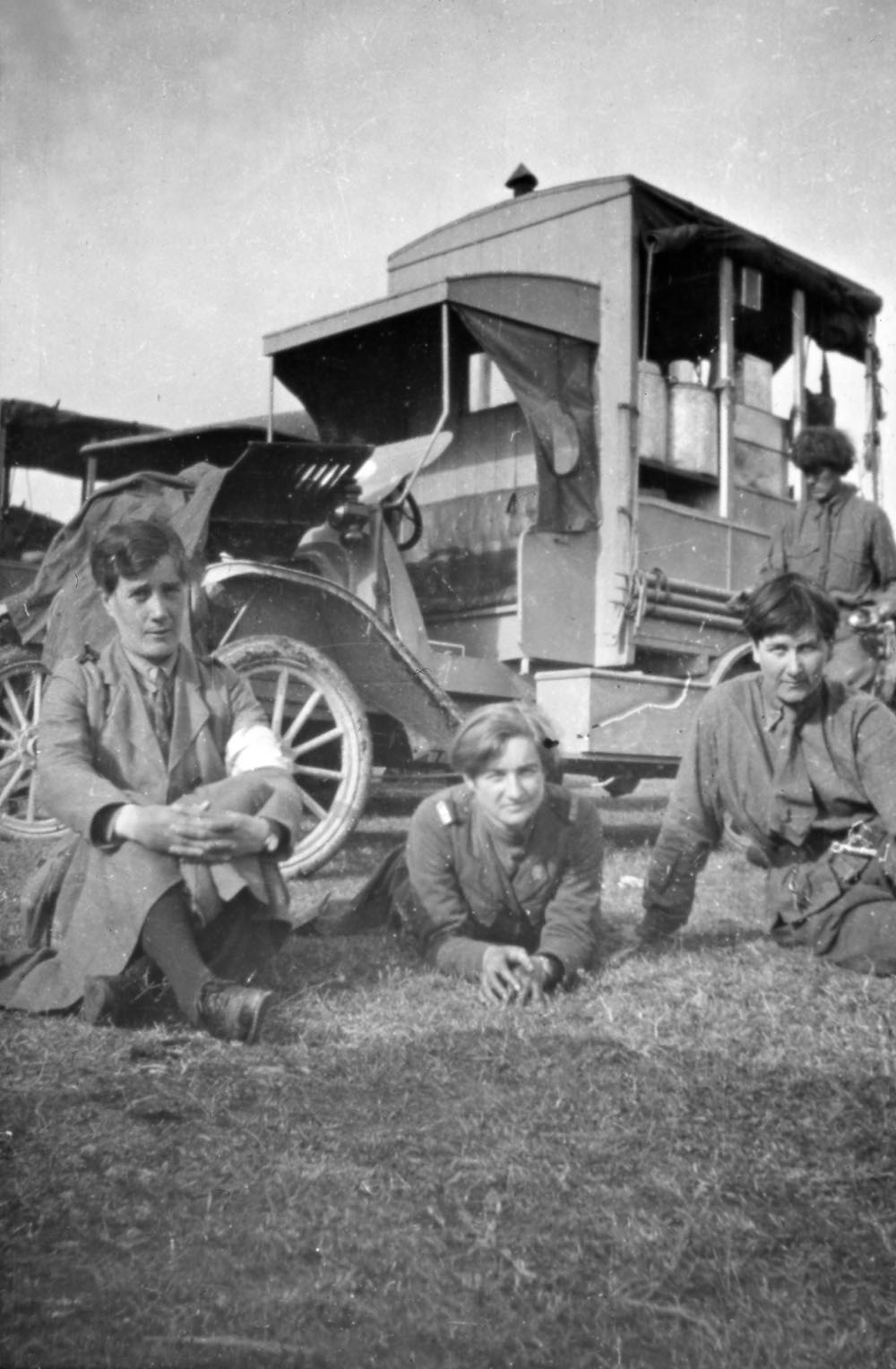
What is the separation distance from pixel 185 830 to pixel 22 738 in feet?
9.04

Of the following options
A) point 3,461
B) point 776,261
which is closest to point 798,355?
point 776,261

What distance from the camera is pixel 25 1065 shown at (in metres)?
2.17

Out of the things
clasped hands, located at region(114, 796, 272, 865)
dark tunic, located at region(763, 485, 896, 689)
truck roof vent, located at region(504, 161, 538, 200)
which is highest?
truck roof vent, located at region(504, 161, 538, 200)

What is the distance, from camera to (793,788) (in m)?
3.34

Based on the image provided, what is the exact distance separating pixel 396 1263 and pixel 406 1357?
20 cm

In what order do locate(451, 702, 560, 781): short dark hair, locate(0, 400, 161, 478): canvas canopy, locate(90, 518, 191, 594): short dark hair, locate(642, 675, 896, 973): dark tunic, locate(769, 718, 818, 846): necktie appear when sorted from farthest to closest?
locate(0, 400, 161, 478): canvas canopy < locate(769, 718, 818, 846): necktie < locate(642, 675, 896, 973): dark tunic < locate(451, 702, 560, 781): short dark hair < locate(90, 518, 191, 594): short dark hair

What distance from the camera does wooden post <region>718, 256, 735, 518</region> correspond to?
20.1 ft

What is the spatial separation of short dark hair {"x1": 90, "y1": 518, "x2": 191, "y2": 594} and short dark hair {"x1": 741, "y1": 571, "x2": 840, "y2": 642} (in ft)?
4.97

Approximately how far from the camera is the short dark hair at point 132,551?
271 cm

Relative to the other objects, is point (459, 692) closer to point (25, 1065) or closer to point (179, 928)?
point (179, 928)

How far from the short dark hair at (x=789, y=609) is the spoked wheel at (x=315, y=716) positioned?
1.82m

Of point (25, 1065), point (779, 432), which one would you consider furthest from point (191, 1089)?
point (779, 432)

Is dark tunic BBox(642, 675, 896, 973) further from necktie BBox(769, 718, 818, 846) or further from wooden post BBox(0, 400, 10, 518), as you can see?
wooden post BBox(0, 400, 10, 518)

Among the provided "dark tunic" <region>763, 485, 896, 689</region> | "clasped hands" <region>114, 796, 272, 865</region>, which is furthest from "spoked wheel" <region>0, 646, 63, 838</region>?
"dark tunic" <region>763, 485, 896, 689</region>
